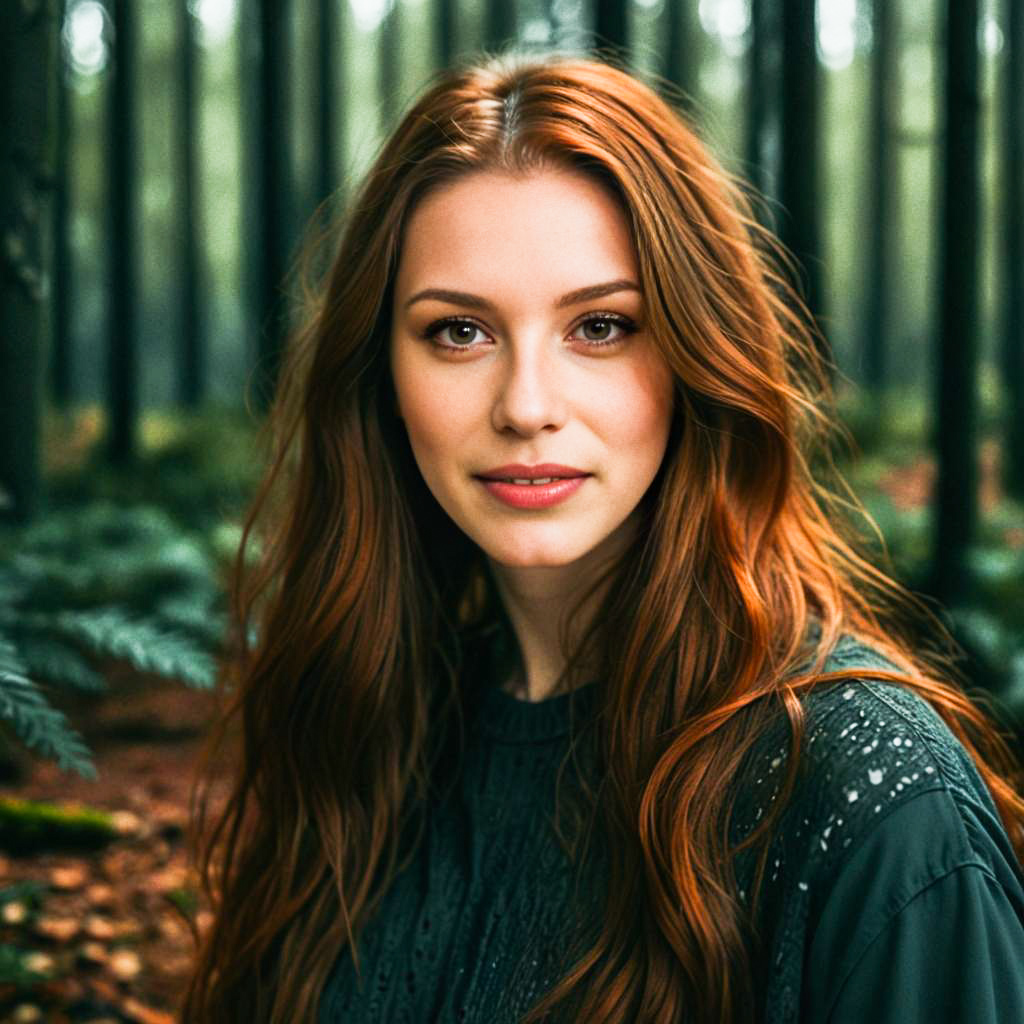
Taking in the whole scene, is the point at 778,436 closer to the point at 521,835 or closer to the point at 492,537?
the point at 492,537

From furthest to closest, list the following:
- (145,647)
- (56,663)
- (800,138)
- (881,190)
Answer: (881,190) < (800,138) < (56,663) < (145,647)

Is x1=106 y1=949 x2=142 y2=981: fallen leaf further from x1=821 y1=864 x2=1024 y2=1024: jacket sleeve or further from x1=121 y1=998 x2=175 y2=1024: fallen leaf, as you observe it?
x1=821 y1=864 x2=1024 y2=1024: jacket sleeve

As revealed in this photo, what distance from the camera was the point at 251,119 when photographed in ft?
60.5

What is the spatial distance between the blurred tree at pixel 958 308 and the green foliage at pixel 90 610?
321cm

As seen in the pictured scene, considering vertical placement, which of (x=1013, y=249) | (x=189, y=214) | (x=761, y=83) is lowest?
(x=1013, y=249)

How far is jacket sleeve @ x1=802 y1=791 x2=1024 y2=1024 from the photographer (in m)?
1.47

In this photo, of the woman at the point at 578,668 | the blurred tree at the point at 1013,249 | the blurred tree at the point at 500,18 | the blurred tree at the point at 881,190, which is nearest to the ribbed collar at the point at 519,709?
the woman at the point at 578,668

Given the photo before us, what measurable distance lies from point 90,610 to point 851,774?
4.02 metres

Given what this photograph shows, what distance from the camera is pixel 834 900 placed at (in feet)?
5.08

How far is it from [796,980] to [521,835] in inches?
24.9

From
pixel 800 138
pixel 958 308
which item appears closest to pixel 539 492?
pixel 958 308

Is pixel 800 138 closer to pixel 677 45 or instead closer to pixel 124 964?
pixel 124 964

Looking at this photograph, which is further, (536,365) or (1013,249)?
(1013,249)

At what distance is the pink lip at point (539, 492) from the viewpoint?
6.26ft
